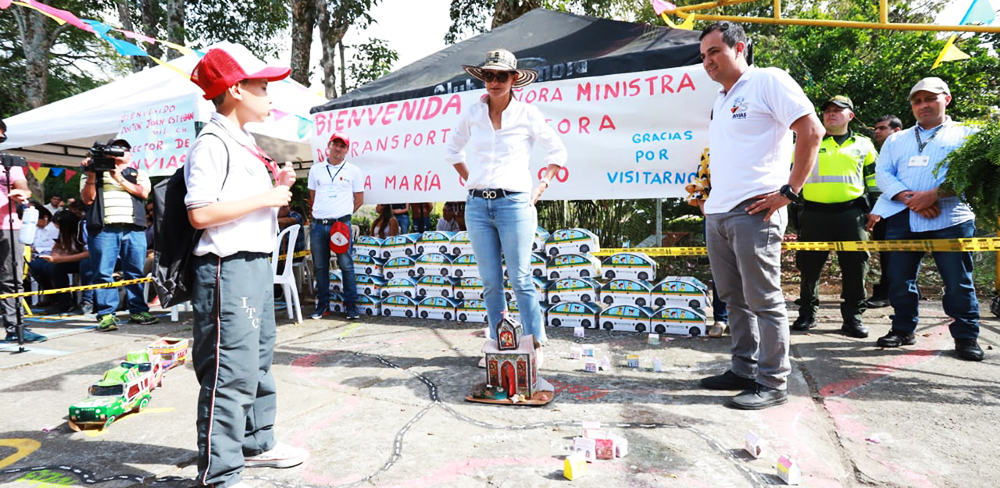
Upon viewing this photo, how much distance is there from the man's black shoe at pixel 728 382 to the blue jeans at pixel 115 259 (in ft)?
19.1

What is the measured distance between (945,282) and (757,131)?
7.15 feet

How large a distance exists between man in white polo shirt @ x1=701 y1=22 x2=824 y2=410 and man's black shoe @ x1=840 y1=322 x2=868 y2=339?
6.30 feet

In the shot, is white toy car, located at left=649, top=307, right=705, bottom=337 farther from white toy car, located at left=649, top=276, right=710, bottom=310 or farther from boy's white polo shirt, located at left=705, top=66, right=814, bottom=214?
boy's white polo shirt, located at left=705, top=66, right=814, bottom=214

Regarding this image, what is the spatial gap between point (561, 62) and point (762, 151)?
2.94 metres

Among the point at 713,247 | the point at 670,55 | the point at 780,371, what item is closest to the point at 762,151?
the point at 713,247

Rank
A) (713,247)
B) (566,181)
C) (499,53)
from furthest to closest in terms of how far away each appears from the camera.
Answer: (566,181), (499,53), (713,247)

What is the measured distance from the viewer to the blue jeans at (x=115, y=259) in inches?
229

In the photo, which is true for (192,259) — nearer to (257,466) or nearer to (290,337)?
(257,466)

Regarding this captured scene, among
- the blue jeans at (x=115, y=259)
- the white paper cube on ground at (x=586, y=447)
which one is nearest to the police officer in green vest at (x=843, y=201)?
the white paper cube on ground at (x=586, y=447)

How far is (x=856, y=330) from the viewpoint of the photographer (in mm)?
4312

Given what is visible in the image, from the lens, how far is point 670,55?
15.5 ft

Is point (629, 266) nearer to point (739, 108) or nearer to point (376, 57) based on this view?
point (739, 108)

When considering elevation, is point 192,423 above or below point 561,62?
below

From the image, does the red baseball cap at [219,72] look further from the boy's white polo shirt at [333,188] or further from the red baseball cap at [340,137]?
the red baseball cap at [340,137]
